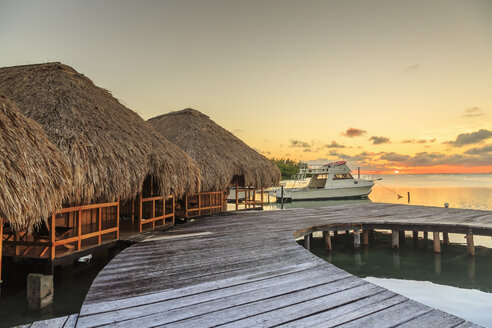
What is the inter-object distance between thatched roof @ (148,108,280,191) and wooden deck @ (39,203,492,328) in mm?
4288

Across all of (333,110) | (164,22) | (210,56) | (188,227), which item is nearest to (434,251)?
(188,227)

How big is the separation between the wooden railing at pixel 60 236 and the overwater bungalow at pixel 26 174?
236mm

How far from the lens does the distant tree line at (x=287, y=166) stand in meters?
47.7

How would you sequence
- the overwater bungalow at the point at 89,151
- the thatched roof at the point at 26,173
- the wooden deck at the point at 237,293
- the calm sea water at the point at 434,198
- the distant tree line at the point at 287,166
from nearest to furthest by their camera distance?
the wooden deck at the point at 237,293 < the thatched roof at the point at 26,173 < the overwater bungalow at the point at 89,151 < the calm sea water at the point at 434,198 < the distant tree line at the point at 287,166

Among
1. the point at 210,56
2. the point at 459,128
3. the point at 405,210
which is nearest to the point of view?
the point at 405,210

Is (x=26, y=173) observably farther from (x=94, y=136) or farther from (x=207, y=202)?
(x=207, y=202)

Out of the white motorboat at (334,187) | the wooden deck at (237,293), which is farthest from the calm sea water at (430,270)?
the white motorboat at (334,187)

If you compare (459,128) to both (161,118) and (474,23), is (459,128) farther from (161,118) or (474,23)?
(161,118)

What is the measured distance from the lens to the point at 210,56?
12.9m

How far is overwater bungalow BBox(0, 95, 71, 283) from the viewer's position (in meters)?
3.21

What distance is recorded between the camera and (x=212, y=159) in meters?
9.10

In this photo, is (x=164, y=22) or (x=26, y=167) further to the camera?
(x=164, y=22)

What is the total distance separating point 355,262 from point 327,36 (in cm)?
938

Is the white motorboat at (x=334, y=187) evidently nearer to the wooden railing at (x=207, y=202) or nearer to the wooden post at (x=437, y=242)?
the wooden railing at (x=207, y=202)
